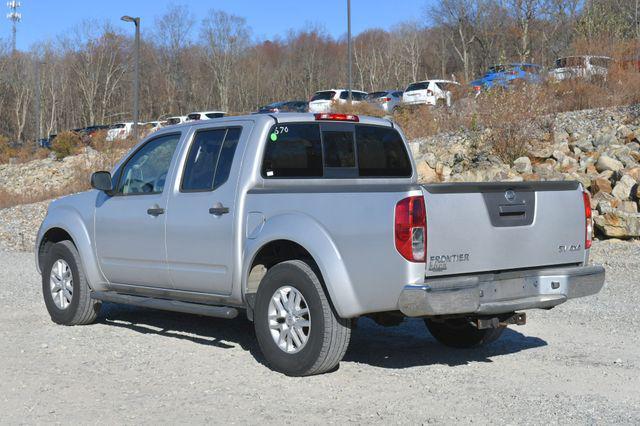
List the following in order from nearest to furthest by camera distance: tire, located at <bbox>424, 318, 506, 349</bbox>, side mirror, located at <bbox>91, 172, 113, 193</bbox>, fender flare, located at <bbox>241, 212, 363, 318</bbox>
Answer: fender flare, located at <bbox>241, 212, 363, 318</bbox>
tire, located at <bbox>424, 318, 506, 349</bbox>
side mirror, located at <bbox>91, 172, 113, 193</bbox>

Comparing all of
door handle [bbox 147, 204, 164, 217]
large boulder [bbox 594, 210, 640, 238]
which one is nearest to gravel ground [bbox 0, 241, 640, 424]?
door handle [bbox 147, 204, 164, 217]

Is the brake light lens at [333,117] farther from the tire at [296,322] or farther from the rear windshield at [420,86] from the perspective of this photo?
the rear windshield at [420,86]

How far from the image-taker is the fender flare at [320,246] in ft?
19.9

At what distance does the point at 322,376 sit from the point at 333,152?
1.97m

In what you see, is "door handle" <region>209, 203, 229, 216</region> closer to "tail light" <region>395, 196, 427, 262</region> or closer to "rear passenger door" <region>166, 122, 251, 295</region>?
"rear passenger door" <region>166, 122, 251, 295</region>

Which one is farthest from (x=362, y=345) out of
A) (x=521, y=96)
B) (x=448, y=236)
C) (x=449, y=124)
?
(x=449, y=124)

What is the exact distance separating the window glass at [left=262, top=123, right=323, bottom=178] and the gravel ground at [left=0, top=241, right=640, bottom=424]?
5.22 feet

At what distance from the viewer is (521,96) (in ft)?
67.6

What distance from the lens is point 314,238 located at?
20.5 ft

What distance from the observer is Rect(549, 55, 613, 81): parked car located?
25.2 m

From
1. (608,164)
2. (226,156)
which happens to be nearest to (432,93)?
(608,164)

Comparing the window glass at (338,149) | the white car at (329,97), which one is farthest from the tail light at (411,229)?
the white car at (329,97)

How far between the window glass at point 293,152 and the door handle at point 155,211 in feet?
3.81

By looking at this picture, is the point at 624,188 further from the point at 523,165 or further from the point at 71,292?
the point at 71,292
